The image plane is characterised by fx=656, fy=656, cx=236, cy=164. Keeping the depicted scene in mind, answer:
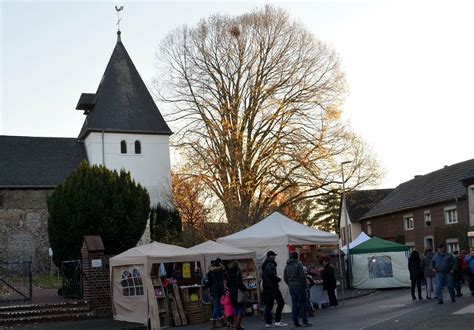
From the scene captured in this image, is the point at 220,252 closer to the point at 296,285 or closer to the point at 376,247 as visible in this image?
the point at 296,285

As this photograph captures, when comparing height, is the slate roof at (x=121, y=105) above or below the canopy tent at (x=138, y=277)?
above

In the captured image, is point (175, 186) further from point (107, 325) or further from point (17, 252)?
point (107, 325)

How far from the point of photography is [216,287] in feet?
53.6

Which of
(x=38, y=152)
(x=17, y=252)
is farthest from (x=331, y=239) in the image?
(x=38, y=152)

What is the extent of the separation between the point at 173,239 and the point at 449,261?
775 inches

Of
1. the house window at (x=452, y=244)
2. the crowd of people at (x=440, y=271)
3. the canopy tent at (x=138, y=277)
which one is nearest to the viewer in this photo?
the canopy tent at (x=138, y=277)

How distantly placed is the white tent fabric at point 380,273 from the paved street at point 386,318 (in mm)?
7981

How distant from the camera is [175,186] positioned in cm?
4147

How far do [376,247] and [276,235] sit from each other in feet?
33.8

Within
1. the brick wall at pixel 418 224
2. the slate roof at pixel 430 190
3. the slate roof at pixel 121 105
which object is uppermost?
the slate roof at pixel 121 105

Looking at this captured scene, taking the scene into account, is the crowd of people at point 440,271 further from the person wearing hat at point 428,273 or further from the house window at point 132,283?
the house window at point 132,283

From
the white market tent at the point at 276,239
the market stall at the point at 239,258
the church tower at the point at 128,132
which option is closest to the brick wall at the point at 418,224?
the church tower at the point at 128,132

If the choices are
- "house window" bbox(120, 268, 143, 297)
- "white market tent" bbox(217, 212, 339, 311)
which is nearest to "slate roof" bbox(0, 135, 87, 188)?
"white market tent" bbox(217, 212, 339, 311)

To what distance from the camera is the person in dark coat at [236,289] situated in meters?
15.0
